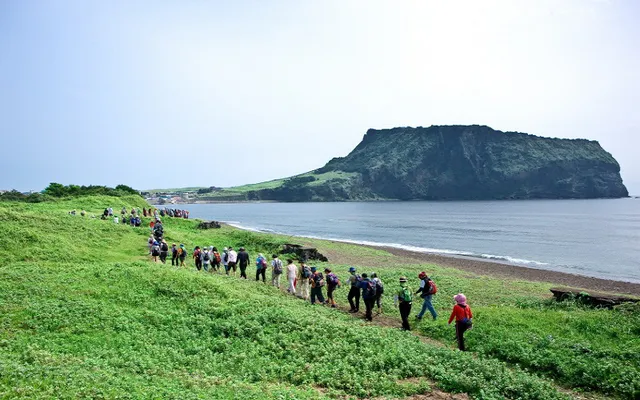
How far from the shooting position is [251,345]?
49.1 ft

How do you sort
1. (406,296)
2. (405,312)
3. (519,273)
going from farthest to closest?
(519,273) < (405,312) < (406,296)

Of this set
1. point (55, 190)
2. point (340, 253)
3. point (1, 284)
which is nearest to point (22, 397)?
point (1, 284)

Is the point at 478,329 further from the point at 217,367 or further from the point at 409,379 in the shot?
the point at 217,367

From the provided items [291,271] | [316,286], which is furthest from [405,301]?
[291,271]

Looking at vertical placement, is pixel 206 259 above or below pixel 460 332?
above

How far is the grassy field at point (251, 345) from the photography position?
1141 cm

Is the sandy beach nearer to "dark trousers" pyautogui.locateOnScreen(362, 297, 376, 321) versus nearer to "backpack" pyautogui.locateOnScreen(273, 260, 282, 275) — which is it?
"backpack" pyautogui.locateOnScreen(273, 260, 282, 275)

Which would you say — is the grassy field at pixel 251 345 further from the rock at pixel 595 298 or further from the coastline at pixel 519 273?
the coastline at pixel 519 273

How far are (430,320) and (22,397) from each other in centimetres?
1604

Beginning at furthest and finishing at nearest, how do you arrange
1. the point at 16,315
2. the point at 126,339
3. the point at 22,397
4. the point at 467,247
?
the point at 467,247, the point at 16,315, the point at 126,339, the point at 22,397

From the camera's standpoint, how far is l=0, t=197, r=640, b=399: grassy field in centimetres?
1141

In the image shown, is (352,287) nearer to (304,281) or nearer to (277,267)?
(304,281)

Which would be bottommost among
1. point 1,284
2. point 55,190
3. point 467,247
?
point 467,247

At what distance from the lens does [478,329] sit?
17.3 meters
